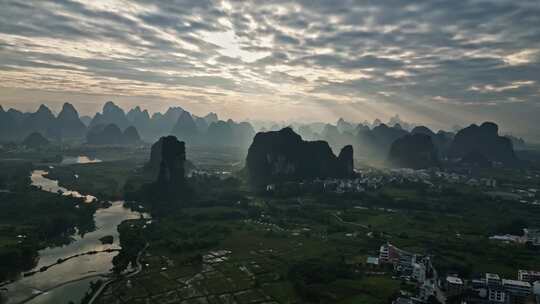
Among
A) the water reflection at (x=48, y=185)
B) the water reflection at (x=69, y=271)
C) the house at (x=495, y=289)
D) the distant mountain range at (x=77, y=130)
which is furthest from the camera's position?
the distant mountain range at (x=77, y=130)

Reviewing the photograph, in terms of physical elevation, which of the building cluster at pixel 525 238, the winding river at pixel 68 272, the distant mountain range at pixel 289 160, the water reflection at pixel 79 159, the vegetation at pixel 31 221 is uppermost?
the distant mountain range at pixel 289 160

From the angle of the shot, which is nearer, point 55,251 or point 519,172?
point 55,251

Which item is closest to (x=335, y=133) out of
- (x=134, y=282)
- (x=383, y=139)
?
(x=383, y=139)

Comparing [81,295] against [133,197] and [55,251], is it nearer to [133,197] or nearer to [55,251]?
[55,251]

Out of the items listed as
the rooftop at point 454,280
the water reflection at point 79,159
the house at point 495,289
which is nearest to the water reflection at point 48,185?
the water reflection at point 79,159

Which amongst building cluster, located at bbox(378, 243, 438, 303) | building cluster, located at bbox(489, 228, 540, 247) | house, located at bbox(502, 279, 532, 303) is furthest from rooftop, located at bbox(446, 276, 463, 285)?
building cluster, located at bbox(489, 228, 540, 247)

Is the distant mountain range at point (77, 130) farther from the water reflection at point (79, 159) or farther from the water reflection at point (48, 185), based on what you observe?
the water reflection at point (48, 185)

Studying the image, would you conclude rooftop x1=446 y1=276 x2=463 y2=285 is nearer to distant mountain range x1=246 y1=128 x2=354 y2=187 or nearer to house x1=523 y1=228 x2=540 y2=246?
house x1=523 y1=228 x2=540 y2=246

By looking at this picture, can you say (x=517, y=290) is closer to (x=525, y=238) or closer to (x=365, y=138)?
(x=525, y=238)

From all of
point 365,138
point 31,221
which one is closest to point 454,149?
point 365,138
